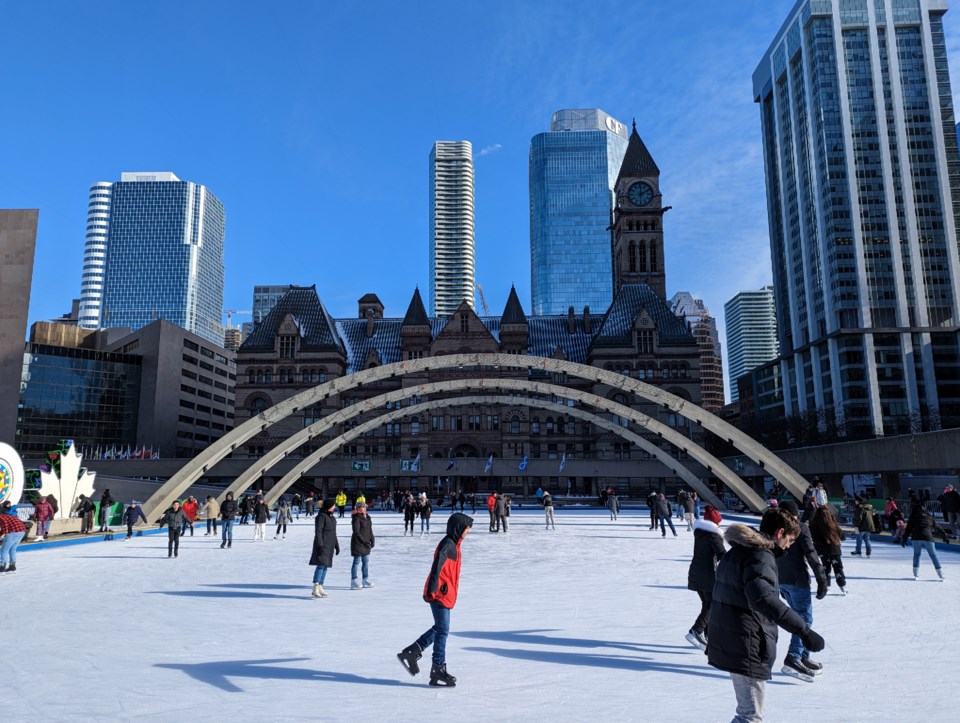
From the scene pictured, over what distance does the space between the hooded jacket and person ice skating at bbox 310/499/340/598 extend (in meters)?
5.67

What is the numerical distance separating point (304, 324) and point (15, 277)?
30.1 m

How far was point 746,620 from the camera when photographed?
15.5ft

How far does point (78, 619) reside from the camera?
10500 millimetres

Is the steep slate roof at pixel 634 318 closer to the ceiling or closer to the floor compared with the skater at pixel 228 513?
closer to the ceiling

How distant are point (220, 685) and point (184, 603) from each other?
5.70 meters

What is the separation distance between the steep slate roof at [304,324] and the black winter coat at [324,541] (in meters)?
70.2

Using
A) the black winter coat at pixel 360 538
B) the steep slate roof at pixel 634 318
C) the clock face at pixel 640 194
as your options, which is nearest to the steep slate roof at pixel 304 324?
the steep slate roof at pixel 634 318

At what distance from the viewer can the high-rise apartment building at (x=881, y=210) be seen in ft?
344

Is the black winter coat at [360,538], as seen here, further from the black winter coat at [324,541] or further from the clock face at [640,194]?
the clock face at [640,194]

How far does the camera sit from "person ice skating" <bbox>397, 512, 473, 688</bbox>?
23.1ft

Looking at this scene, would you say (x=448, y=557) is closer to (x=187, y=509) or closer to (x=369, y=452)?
(x=187, y=509)

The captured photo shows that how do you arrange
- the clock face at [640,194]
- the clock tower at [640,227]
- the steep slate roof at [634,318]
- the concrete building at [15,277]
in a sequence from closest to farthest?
the concrete building at [15,277]
the steep slate roof at [634,318]
the clock tower at [640,227]
the clock face at [640,194]

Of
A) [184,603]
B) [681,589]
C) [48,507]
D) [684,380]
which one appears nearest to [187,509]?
[48,507]

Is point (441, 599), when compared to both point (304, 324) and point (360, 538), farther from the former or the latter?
point (304, 324)
